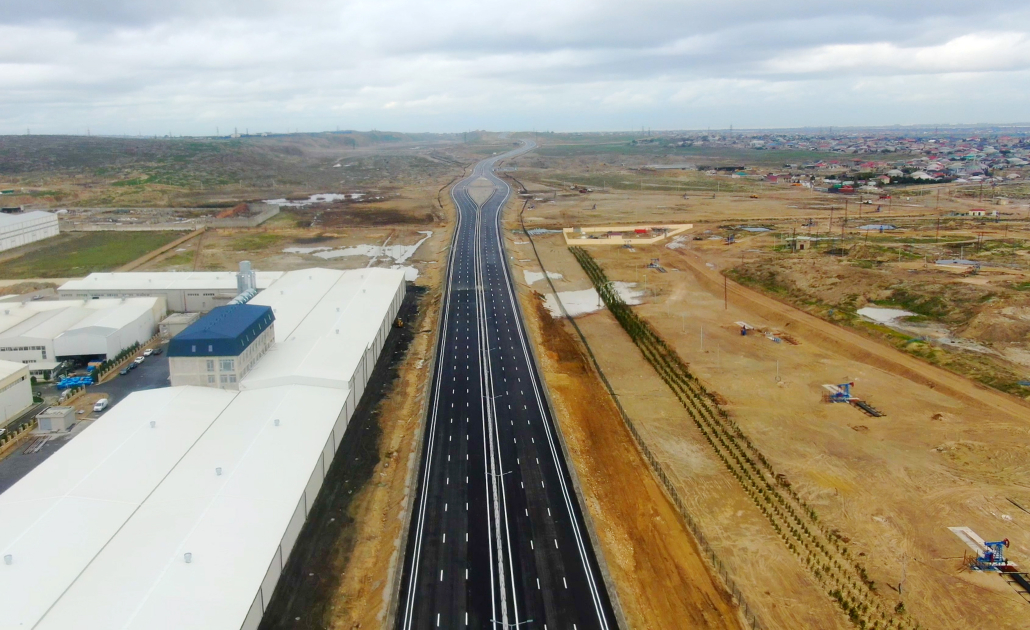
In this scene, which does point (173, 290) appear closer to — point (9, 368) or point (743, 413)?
point (9, 368)

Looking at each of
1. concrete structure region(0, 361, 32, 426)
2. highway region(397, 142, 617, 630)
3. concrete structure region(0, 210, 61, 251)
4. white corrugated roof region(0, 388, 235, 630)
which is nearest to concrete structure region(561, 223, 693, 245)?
highway region(397, 142, 617, 630)

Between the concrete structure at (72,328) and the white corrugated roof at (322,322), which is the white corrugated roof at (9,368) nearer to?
the concrete structure at (72,328)

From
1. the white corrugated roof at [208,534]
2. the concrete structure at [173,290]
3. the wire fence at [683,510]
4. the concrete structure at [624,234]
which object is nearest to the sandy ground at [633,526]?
the wire fence at [683,510]

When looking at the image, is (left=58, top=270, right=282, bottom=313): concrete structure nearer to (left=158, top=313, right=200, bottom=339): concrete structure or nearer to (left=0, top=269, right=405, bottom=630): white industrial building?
(left=158, top=313, right=200, bottom=339): concrete structure

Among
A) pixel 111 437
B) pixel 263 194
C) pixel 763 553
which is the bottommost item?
pixel 763 553

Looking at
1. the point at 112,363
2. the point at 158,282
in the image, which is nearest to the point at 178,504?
the point at 112,363

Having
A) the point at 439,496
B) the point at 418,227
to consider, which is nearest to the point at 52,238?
the point at 418,227

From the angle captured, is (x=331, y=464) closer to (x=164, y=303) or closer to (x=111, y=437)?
(x=111, y=437)
